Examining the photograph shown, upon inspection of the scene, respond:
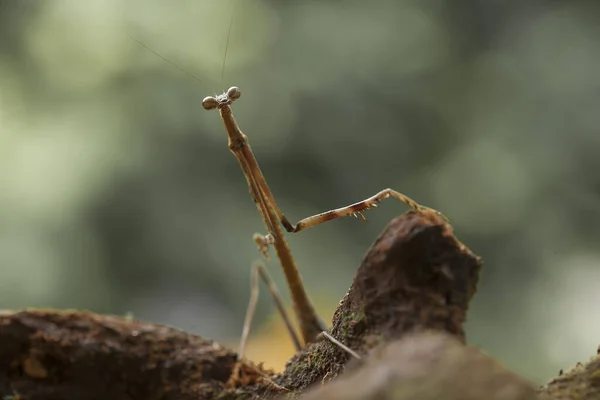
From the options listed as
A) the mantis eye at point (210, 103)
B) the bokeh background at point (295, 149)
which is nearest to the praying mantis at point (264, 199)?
the mantis eye at point (210, 103)

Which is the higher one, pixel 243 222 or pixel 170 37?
pixel 170 37

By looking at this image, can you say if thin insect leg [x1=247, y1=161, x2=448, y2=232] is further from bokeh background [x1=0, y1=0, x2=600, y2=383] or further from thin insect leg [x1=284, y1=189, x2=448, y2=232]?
bokeh background [x1=0, y1=0, x2=600, y2=383]

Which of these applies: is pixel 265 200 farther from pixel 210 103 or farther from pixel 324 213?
pixel 210 103

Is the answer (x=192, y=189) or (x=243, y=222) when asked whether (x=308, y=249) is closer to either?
(x=243, y=222)

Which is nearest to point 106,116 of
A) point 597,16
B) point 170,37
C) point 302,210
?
point 170,37

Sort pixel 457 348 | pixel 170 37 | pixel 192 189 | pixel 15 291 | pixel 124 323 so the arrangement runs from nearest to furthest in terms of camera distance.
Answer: pixel 457 348 → pixel 124 323 → pixel 15 291 → pixel 170 37 → pixel 192 189

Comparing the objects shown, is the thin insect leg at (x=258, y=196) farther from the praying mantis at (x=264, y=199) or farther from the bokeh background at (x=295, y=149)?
the bokeh background at (x=295, y=149)
